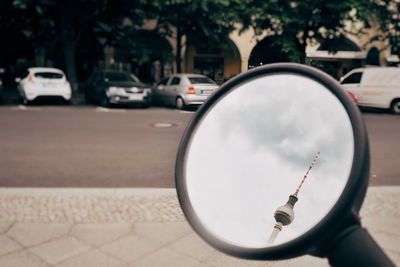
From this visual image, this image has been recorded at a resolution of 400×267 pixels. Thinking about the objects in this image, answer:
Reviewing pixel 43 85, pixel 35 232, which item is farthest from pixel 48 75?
pixel 35 232

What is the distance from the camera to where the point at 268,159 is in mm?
765

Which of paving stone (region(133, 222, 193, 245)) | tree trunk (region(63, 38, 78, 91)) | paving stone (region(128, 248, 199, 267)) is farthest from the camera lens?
tree trunk (region(63, 38, 78, 91))

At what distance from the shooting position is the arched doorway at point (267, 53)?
0.88 meters

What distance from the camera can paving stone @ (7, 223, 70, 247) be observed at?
3.49 meters

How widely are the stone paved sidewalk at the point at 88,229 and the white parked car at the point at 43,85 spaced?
12393 millimetres

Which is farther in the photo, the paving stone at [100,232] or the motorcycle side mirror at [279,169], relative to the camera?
the paving stone at [100,232]

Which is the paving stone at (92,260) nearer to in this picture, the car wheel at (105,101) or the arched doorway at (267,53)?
the arched doorway at (267,53)

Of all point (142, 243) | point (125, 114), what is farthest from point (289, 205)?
point (125, 114)

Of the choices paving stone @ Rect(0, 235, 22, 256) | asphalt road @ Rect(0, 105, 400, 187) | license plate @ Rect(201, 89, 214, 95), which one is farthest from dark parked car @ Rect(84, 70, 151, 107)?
license plate @ Rect(201, 89, 214, 95)

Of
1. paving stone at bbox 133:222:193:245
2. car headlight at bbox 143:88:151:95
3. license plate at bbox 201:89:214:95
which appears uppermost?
license plate at bbox 201:89:214:95

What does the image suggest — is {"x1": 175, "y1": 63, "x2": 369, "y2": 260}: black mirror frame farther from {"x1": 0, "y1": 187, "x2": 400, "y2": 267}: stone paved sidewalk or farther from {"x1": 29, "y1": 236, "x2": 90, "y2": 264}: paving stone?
{"x1": 29, "y1": 236, "x2": 90, "y2": 264}: paving stone

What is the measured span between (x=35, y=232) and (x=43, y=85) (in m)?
13.8

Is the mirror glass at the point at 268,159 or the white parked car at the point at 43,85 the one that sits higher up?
the mirror glass at the point at 268,159

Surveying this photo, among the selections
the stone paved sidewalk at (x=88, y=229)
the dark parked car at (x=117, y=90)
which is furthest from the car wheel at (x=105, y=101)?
the stone paved sidewalk at (x=88, y=229)
